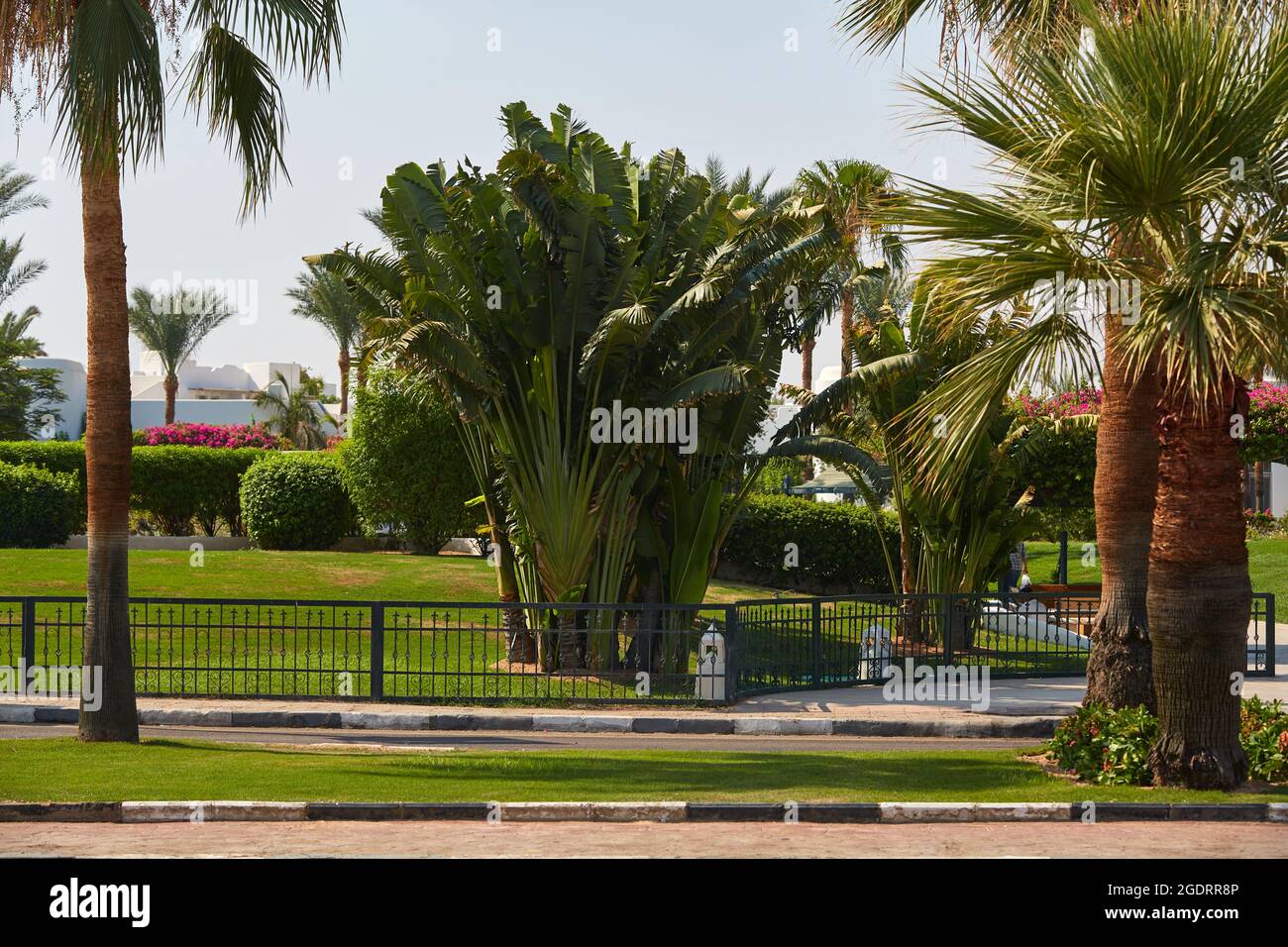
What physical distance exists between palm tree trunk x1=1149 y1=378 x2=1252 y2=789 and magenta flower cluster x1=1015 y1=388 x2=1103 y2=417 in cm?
1339

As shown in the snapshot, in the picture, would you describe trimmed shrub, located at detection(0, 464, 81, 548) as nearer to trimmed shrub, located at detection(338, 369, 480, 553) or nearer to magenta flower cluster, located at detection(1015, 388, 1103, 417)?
trimmed shrub, located at detection(338, 369, 480, 553)

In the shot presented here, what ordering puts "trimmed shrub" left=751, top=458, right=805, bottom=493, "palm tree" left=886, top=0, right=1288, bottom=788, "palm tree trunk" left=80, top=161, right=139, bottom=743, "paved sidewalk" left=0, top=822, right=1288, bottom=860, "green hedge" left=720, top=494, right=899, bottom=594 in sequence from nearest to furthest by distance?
"paved sidewalk" left=0, top=822, right=1288, bottom=860 → "palm tree" left=886, top=0, right=1288, bottom=788 → "palm tree trunk" left=80, top=161, right=139, bottom=743 → "green hedge" left=720, top=494, right=899, bottom=594 → "trimmed shrub" left=751, top=458, right=805, bottom=493

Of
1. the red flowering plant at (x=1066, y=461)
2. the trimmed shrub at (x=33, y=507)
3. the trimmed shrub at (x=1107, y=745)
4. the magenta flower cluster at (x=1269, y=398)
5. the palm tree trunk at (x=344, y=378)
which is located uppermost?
the palm tree trunk at (x=344, y=378)

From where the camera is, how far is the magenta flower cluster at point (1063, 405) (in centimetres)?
2452

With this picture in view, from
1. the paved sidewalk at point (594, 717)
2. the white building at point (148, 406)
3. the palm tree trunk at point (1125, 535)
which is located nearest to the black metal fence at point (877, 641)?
the paved sidewalk at point (594, 717)

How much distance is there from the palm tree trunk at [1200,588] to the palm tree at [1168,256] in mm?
14

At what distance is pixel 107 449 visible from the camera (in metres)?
12.9

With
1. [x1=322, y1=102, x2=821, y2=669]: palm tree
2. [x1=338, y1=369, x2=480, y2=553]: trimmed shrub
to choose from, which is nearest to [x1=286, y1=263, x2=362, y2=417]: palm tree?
[x1=338, y1=369, x2=480, y2=553]: trimmed shrub

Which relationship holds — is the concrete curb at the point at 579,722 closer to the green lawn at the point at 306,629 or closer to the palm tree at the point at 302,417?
the green lawn at the point at 306,629

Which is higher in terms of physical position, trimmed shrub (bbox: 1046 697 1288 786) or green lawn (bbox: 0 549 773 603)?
green lawn (bbox: 0 549 773 603)

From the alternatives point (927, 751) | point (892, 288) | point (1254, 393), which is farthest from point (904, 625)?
point (892, 288)

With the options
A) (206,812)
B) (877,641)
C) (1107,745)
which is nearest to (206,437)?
(877,641)

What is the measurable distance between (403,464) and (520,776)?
17645 mm

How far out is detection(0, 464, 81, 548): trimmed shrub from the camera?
27719 millimetres
